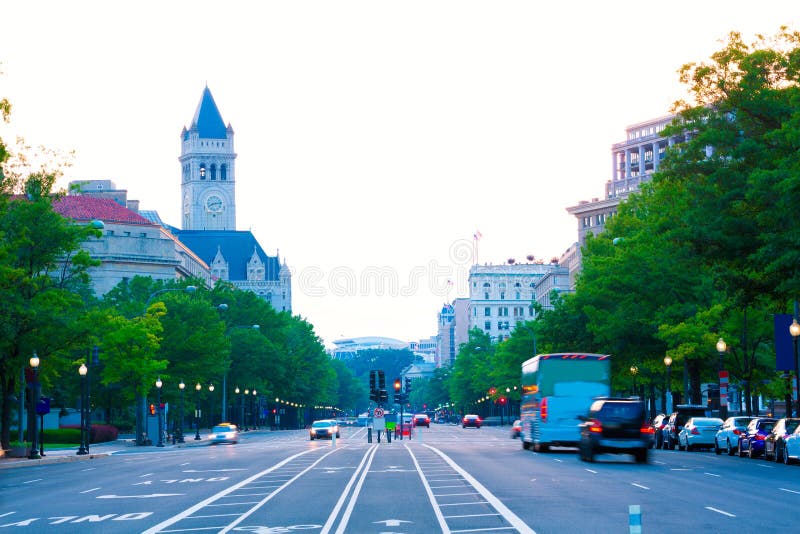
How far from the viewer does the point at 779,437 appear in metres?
43.4

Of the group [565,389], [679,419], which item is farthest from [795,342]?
[679,419]

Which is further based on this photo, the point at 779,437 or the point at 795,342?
the point at 795,342

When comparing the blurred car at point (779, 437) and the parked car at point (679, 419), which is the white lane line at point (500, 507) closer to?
the blurred car at point (779, 437)

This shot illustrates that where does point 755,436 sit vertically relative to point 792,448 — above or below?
above

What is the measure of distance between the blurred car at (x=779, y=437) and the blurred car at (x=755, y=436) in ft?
4.84

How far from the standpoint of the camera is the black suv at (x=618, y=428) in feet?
134

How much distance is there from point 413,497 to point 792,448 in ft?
65.0

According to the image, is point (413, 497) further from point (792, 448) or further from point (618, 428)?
point (792, 448)

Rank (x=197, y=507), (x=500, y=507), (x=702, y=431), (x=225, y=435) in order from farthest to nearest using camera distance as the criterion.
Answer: (x=225, y=435)
(x=702, y=431)
(x=197, y=507)
(x=500, y=507)

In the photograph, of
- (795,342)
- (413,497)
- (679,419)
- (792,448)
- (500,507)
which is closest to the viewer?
(500,507)

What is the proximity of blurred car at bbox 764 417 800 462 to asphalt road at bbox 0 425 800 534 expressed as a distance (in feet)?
2.32

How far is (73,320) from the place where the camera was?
63312 mm

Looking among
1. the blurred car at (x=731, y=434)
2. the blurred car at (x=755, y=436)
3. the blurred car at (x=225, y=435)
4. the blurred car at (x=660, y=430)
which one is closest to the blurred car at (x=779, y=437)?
the blurred car at (x=755, y=436)

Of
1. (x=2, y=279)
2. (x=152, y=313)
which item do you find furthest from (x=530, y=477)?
(x=152, y=313)
